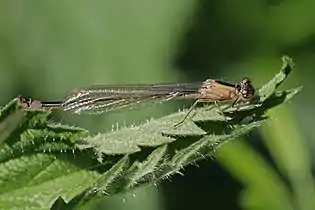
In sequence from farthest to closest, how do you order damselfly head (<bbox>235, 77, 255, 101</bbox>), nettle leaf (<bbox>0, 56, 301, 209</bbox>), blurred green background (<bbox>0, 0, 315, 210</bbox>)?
blurred green background (<bbox>0, 0, 315, 210</bbox>)
damselfly head (<bbox>235, 77, 255, 101</bbox>)
nettle leaf (<bbox>0, 56, 301, 209</bbox>)

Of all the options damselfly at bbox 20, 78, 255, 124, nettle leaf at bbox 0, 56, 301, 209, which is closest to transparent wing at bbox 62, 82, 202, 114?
damselfly at bbox 20, 78, 255, 124

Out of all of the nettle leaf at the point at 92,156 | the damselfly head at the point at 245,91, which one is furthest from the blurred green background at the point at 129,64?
the nettle leaf at the point at 92,156

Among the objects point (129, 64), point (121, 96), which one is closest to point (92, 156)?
point (121, 96)

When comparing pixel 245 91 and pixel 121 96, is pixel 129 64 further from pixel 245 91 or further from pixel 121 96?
pixel 245 91

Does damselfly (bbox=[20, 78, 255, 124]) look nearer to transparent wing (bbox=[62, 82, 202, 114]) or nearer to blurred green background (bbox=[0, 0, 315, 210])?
transparent wing (bbox=[62, 82, 202, 114])

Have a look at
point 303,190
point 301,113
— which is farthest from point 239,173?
point 301,113
